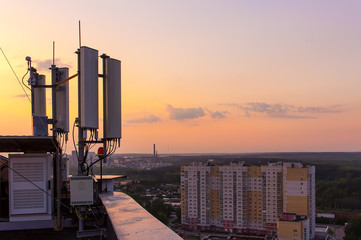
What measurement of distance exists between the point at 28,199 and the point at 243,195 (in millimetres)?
24473

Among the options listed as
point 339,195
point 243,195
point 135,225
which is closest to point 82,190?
point 135,225

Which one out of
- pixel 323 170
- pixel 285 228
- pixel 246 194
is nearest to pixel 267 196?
pixel 246 194

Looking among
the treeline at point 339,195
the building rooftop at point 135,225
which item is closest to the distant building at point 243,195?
the treeline at point 339,195

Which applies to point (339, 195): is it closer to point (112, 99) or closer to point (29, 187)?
point (112, 99)

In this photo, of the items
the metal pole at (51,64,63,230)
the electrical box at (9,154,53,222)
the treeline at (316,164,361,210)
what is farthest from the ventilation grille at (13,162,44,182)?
the treeline at (316,164,361,210)

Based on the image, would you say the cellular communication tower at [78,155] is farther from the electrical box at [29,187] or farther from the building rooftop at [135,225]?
the building rooftop at [135,225]

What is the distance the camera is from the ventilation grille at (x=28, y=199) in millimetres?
2721

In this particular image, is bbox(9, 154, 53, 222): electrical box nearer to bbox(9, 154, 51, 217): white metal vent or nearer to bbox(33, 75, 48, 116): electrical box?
bbox(9, 154, 51, 217): white metal vent

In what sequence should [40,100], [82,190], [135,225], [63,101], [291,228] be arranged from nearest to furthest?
[135,225]
[82,190]
[63,101]
[40,100]
[291,228]

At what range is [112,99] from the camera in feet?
9.41

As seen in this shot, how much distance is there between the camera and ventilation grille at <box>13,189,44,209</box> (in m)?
2.72

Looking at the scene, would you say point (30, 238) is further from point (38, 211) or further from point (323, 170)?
point (323, 170)

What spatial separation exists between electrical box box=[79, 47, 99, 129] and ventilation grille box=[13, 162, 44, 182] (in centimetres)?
Result: 51

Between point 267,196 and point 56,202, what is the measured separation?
2393 centimetres
